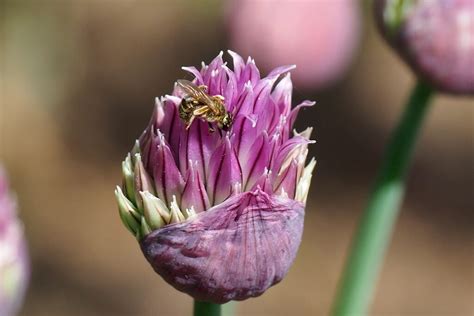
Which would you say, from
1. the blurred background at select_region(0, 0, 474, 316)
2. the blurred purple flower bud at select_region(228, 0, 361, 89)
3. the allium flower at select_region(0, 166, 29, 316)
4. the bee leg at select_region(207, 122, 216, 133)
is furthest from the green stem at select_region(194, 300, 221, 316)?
the blurred background at select_region(0, 0, 474, 316)

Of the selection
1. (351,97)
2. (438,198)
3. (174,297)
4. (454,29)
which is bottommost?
(174,297)

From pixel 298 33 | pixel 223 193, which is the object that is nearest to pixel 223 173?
pixel 223 193

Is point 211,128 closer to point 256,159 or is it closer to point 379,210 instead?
point 256,159

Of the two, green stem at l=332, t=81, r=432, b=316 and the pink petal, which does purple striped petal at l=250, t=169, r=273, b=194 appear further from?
green stem at l=332, t=81, r=432, b=316

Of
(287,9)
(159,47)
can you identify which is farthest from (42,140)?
(287,9)

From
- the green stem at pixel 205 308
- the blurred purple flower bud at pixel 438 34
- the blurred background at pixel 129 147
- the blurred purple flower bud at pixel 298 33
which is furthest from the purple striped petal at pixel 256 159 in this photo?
the blurred background at pixel 129 147

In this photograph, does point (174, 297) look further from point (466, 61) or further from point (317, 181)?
point (466, 61)

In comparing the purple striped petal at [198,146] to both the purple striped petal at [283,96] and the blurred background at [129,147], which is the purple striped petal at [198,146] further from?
the blurred background at [129,147]
